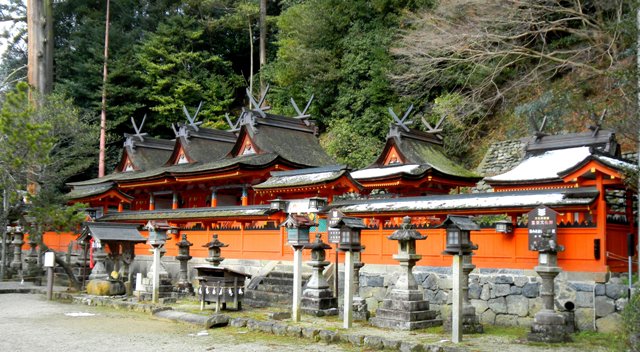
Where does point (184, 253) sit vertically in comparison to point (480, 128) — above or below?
below

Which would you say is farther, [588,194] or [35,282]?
[35,282]

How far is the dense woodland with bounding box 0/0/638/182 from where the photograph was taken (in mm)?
25125

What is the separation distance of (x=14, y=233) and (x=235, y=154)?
10754mm

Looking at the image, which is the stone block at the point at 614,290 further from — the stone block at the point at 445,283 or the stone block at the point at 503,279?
the stone block at the point at 445,283

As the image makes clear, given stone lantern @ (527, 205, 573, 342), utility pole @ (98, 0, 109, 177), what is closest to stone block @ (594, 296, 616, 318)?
stone lantern @ (527, 205, 573, 342)

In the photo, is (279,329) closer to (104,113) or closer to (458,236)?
(458,236)

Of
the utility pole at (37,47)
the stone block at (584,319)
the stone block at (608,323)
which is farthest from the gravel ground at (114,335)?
the utility pole at (37,47)

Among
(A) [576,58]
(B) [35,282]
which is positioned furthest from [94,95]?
(A) [576,58]

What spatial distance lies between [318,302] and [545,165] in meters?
8.45

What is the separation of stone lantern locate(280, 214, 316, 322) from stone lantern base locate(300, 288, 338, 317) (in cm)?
75

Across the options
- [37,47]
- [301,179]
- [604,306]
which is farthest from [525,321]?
[37,47]

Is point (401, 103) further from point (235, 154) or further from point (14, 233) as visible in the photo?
point (14, 233)

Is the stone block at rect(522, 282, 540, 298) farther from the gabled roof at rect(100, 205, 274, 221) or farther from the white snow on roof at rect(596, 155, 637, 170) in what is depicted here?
the gabled roof at rect(100, 205, 274, 221)

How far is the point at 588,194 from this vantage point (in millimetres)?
13156
